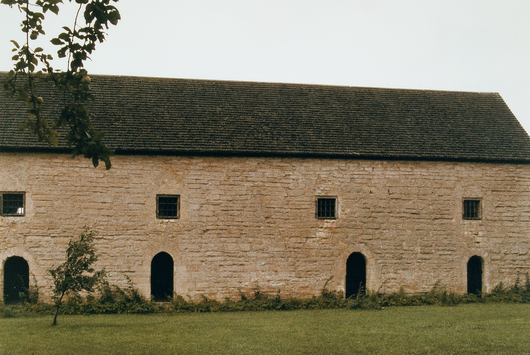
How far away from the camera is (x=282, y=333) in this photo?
1317 centimetres

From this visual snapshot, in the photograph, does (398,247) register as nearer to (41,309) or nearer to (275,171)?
(275,171)

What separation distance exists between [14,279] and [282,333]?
10.7 m

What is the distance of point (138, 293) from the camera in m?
17.4

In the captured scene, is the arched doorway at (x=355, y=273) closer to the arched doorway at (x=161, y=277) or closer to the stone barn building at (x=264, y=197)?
the stone barn building at (x=264, y=197)

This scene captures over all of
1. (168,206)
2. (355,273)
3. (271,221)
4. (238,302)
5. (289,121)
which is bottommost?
(238,302)

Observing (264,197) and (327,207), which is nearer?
(264,197)

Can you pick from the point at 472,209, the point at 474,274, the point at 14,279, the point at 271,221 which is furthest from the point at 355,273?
the point at 14,279

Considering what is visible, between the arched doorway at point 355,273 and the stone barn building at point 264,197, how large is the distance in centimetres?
6

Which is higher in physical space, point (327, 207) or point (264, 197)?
point (264, 197)

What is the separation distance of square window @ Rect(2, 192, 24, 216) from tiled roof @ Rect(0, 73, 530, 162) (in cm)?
171

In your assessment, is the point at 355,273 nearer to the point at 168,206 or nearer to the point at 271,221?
the point at 271,221

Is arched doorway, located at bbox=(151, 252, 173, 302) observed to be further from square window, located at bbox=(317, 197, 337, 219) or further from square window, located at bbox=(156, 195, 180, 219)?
square window, located at bbox=(317, 197, 337, 219)

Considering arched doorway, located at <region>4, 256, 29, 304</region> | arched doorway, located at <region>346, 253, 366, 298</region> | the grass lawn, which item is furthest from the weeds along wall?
the grass lawn

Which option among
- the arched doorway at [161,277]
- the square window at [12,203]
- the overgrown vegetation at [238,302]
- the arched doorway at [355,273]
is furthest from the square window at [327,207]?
the square window at [12,203]
